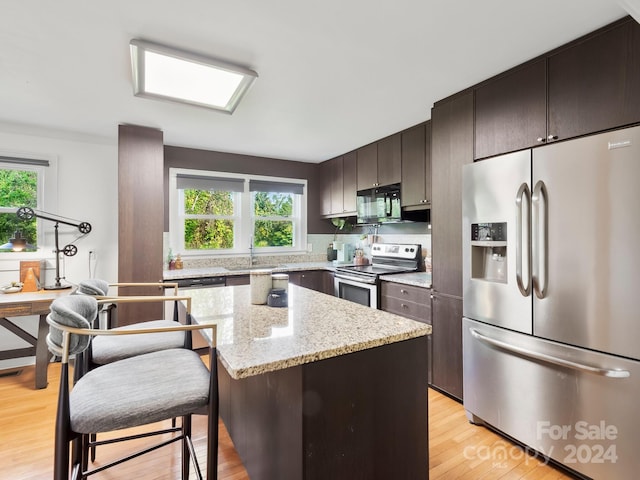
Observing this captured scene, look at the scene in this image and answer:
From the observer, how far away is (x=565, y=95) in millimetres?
1782

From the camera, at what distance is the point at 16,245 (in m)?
2.99

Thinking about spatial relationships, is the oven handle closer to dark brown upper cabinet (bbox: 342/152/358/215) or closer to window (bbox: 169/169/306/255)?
dark brown upper cabinet (bbox: 342/152/358/215)

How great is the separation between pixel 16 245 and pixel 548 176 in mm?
4290

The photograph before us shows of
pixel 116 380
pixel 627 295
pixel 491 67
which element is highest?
pixel 491 67

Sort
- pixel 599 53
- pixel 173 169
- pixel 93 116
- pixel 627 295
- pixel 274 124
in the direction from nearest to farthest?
pixel 627 295 < pixel 599 53 < pixel 93 116 < pixel 274 124 < pixel 173 169

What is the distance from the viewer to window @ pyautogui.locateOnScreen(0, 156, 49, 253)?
3158mm

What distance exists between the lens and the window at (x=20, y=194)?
3.16m

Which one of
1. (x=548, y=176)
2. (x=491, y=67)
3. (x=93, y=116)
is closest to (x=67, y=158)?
(x=93, y=116)

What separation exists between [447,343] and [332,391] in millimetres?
1658

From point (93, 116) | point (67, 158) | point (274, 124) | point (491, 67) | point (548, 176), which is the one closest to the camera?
point (548, 176)

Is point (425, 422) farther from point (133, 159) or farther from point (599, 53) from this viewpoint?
point (133, 159)

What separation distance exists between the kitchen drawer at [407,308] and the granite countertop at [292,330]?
1175 mm

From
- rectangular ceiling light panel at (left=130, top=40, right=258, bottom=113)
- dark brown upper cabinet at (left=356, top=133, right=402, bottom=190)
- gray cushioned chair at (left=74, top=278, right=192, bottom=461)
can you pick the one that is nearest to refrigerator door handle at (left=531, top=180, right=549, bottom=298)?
dark brown upper cabinet at (left=356, top=133, right=402, bottom=190)

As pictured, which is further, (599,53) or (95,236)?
(95,236)
